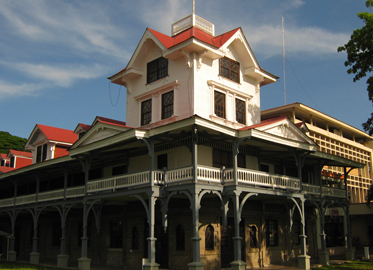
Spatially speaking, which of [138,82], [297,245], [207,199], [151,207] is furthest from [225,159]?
[297,245]

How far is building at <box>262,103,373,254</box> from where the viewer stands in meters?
34.7

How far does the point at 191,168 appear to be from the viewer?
63.9 feet

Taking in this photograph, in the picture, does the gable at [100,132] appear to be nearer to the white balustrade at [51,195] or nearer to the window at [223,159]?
the white balustrade at [51,195]

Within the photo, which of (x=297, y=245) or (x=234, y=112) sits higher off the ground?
(x=234, y=112)

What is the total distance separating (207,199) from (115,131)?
6585 mm

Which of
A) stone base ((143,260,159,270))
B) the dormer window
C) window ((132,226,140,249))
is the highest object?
the dormer window

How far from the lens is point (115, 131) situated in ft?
74.1

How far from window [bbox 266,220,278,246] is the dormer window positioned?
19.3m

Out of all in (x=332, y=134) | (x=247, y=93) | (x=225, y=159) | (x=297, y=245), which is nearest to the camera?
(x=225, y=159)

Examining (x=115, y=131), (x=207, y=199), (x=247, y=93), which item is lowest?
(x=207, y=199)

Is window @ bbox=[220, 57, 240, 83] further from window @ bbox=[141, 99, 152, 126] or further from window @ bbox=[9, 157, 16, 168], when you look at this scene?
window @ bbox=[9, 157, 16, 168]

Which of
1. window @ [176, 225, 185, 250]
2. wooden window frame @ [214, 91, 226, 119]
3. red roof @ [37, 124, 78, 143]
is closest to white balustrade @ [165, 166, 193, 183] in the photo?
window @ [176, 225, 185, 250]

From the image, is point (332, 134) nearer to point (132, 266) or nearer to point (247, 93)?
point (247, 93)

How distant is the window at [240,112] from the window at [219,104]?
1391mm
